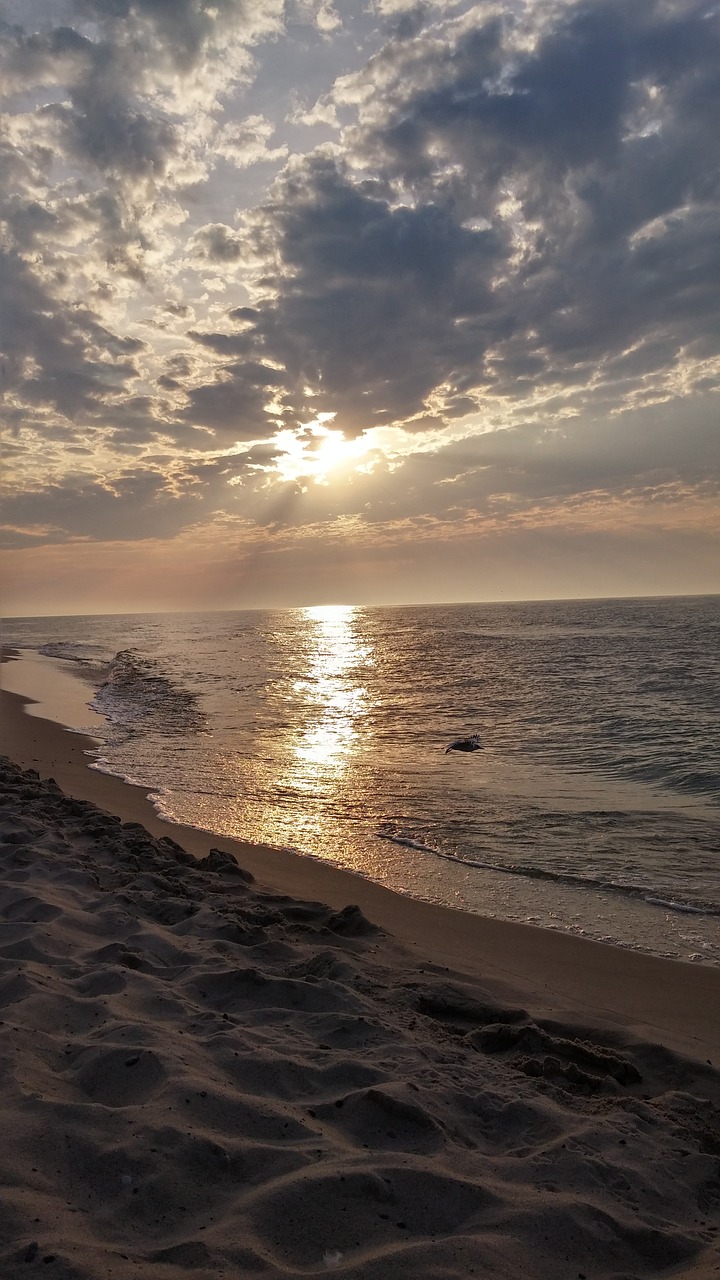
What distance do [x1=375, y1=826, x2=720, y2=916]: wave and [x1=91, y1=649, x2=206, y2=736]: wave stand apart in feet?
32.5

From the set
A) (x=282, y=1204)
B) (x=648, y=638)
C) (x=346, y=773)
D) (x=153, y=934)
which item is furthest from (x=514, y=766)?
(x=648, y=638)

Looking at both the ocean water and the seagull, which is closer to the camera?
the ocean water

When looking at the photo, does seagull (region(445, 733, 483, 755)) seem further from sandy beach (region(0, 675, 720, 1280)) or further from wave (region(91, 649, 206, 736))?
sandy beach (region(0, 675, 720, 1280))

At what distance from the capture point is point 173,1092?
10.5 feet

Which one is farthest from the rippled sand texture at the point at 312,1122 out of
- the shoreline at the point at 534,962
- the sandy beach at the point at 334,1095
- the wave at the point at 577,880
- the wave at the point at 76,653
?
the wave at the point at 76,653

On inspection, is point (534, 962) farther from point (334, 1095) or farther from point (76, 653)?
point (76, 653)

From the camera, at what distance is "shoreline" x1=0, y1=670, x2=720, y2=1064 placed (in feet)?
15.8

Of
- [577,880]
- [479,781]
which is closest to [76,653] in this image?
[479,781]

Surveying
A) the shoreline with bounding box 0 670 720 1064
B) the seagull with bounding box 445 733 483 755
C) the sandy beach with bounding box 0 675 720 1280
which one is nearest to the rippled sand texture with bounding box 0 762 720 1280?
the sandy beach with bounding box 0 675 720 1280

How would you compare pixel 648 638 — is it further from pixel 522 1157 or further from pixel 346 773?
pixel 522 1157

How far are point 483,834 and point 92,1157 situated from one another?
6748 mm

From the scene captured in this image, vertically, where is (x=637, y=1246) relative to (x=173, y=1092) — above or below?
below

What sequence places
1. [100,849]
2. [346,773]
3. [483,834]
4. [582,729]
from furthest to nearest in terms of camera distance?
1. [582,729]
2. [346,773]
3. [483,834]
4. [100,849]

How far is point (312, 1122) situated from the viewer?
10.4 feet
